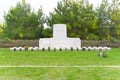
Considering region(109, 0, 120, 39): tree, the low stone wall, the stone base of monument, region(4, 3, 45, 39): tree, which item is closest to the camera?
the stone base of monument

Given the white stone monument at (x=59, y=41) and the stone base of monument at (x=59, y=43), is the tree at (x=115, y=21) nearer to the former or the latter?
the stone base of monument at (x=59, y=43)

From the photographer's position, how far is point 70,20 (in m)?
24.8

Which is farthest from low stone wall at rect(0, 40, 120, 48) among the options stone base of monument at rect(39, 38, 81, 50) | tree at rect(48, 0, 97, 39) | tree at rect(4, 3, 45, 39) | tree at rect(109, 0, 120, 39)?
tree at rect(109, 0, 120, 39)

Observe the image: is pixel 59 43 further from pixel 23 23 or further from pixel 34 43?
pixel 23 23

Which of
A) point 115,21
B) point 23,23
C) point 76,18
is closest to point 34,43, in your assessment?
point 76,18

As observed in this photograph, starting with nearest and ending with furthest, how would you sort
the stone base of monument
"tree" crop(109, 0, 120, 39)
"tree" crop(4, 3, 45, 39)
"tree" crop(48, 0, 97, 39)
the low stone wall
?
the stone base of monument, the low stone wall, "tree" crop(48, 0, 97, 39), "tree" crop(4, 3, 45, 39), "tree" crop(109, 0, 120, 39)

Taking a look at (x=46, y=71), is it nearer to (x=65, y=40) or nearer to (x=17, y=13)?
(x=65, y=40)

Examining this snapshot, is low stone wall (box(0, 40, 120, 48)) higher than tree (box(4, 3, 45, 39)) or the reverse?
the reverse

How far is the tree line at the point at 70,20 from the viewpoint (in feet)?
80.8

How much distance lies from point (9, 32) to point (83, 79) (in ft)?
66.0

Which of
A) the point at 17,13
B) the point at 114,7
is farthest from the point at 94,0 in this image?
the point at 17,13

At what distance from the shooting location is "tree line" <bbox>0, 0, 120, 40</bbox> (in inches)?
970

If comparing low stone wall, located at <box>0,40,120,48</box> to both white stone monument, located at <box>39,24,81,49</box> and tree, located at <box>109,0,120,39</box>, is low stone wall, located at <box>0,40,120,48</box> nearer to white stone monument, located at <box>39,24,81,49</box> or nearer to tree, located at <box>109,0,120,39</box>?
white stone monument, located at <box>39,24,81,49</box>

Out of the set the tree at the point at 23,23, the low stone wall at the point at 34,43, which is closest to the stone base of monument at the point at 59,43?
the low stone wall at the point at 34,43
